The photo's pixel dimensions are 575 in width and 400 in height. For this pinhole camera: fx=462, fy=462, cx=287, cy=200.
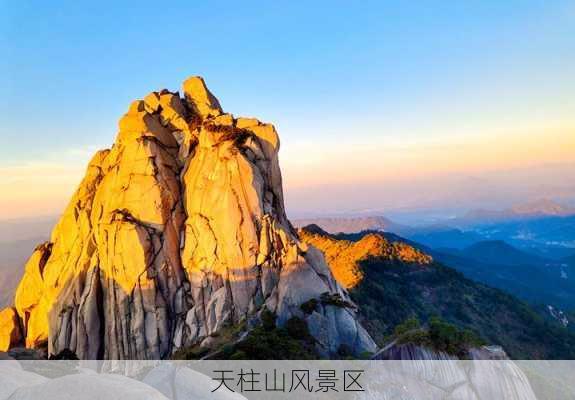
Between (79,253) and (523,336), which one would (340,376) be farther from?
(523,336)

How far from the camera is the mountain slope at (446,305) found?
58.7 meters

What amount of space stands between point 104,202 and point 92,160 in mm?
5853

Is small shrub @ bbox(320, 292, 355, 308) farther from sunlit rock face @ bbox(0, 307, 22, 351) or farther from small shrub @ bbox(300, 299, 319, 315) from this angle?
sunlit rock face @ bbox(0, 307, 22, 351)

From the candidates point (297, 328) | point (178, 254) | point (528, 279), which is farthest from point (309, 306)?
point (528, 279)

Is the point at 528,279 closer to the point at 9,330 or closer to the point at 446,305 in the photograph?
the point at 446,305

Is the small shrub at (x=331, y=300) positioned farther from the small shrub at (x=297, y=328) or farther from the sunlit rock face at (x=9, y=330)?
the sunlit rock face at (x=9, y=330)

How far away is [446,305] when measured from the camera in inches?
2689

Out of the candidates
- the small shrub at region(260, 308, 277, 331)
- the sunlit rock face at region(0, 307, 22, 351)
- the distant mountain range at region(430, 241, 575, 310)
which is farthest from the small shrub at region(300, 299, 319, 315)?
the distant mountain range at region(430, 241, 575, 310)

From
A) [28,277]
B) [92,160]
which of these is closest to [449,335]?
[92,160]

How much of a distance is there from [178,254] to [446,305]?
1878 inches

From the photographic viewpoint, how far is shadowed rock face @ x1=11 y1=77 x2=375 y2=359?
31.3 m

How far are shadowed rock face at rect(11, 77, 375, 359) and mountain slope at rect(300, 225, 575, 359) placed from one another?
2225 cm

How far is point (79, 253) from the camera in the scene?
36.2 m

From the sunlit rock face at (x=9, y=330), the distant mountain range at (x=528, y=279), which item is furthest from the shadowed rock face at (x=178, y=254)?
the distant mountain range at (x=528, y=279)
